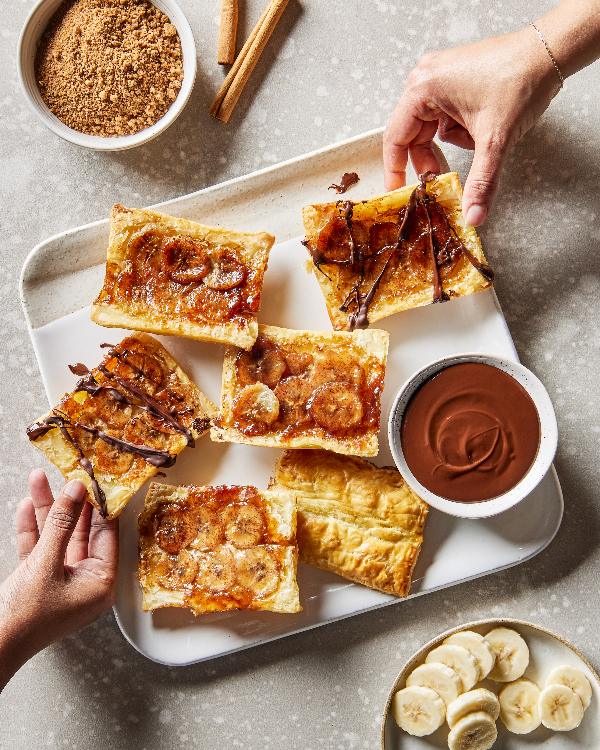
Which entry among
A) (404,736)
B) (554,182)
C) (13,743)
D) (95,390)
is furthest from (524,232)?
(13,743)

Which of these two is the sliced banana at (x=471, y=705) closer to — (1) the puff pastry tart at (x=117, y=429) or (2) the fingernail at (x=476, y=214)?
(1) the puff pastry tart at (x=117, y=429)

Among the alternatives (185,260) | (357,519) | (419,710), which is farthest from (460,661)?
(185,260)

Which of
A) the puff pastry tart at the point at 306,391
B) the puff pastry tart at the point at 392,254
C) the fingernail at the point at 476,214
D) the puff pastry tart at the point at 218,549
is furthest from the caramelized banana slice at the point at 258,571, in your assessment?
the fingernail at the point at 476,214

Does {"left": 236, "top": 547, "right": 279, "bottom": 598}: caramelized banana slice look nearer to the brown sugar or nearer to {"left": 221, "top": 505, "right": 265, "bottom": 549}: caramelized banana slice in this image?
{"left": 221, "top": 505, "right": 265, "bottom": 549}: caramelized banana slice

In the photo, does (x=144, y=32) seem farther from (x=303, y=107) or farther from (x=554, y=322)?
(x=554, y=322)

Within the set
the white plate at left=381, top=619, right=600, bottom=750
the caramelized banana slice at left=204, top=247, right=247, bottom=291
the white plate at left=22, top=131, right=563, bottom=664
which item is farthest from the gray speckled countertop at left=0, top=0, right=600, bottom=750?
the caramelized banana slice at left=204, top=247, right=247, bottom=291

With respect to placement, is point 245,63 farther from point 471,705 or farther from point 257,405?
point 471,705
